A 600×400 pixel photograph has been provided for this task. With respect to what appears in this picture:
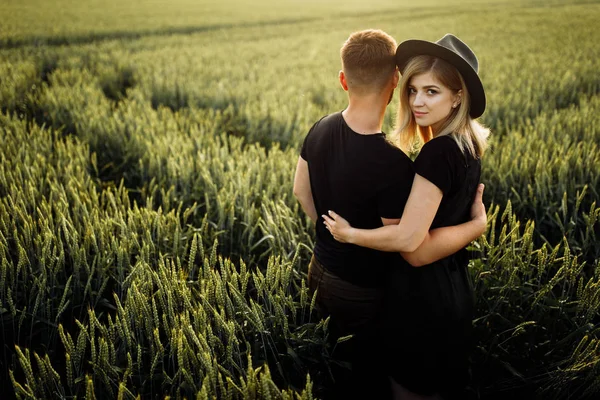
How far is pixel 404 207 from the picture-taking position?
1.23 metres

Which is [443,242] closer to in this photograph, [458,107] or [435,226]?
[435,226]

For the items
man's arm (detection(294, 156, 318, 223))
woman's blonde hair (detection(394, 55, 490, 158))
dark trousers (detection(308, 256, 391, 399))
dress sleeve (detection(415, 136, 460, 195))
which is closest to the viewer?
dress sleeve (detection(415, 136, 460, 195))

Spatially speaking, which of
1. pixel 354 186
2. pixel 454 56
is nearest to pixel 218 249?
pixel 354 186

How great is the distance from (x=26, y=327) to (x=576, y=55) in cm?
1000

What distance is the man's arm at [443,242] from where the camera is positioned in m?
1.24

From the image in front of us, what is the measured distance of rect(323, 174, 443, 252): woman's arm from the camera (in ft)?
3.82

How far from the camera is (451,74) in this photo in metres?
1.29

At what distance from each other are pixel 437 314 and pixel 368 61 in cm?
81

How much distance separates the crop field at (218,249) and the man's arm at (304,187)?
23cm

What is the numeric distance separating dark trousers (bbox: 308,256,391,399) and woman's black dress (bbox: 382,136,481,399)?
0.24 feet

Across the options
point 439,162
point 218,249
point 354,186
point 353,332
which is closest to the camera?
point 439,162

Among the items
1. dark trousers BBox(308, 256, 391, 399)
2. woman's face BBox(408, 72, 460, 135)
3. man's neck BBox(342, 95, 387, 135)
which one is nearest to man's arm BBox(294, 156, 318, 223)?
dark trousers BBox(308, 256, 391, 399)

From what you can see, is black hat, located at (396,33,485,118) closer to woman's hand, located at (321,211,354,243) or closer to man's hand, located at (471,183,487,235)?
man's hand, located at (471,183,487,235)

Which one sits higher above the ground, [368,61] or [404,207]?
[368,61]
